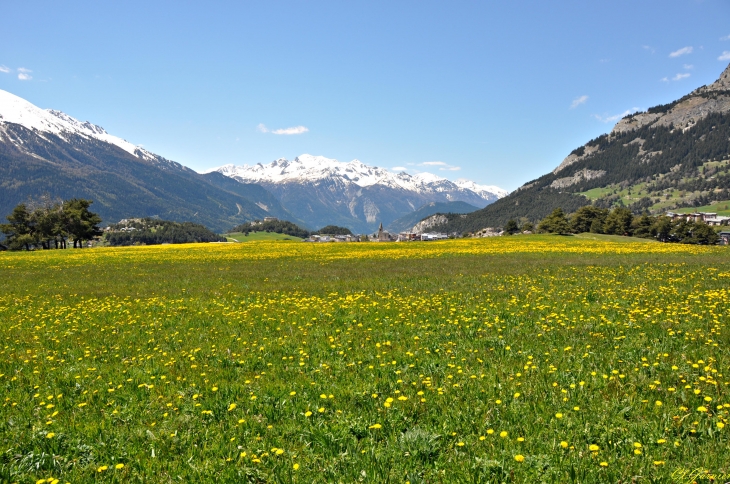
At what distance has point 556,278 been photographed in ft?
78.5

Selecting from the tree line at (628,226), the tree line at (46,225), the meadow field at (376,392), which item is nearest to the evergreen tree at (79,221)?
the tree line at (46,225)

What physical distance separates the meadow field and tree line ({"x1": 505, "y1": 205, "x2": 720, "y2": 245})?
11326 cm

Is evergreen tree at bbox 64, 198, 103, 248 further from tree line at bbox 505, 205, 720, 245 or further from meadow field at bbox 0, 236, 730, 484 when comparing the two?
tree line at bbox 505, 205, 720, 245

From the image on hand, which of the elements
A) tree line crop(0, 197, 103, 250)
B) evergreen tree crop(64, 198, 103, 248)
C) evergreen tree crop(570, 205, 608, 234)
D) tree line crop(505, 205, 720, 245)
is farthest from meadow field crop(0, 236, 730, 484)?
evergreen tree crop(570, 205, 608, 234)

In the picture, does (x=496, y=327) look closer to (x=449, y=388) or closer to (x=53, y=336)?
(x=449, y=388)

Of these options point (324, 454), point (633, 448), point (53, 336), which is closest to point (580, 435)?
point (633, 448)

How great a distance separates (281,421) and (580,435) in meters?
5.04

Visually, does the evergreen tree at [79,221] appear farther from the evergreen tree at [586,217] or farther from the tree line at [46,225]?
the evergreen tree at [586,217]

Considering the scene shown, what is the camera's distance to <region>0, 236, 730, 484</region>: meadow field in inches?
220

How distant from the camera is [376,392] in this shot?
7977mm

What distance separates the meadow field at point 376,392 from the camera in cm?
559

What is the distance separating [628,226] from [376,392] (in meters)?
144

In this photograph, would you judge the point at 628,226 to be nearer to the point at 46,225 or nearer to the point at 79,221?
the point at 79,221

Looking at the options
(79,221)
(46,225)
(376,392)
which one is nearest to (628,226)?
(376,392)
